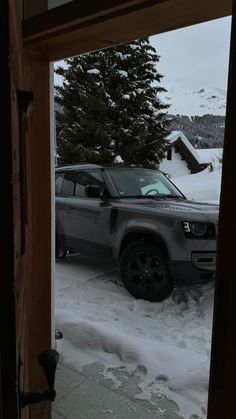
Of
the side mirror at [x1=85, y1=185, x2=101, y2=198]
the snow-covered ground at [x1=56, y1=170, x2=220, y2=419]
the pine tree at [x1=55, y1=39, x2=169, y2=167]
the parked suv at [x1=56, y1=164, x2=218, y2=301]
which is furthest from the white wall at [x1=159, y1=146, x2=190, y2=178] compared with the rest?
the snow-covered ground at [x1=56, y1=170, x2=220, y2=419]

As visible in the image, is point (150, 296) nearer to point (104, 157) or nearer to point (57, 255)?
point (57, 255)

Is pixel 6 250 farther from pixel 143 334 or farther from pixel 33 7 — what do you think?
pixel 143 334

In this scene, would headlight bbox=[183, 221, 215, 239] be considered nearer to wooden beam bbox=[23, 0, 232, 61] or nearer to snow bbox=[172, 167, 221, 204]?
wooden beam bbox=[23, 0, 232, 61]

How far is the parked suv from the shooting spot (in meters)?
4.06

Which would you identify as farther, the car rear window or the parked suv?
the car rear window

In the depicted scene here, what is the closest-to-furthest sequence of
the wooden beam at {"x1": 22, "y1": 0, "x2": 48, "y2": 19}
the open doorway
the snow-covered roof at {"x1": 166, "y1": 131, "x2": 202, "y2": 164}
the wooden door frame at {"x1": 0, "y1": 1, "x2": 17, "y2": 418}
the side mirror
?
the wooden door frame at {"x1": 0, "y1": 1, "x2": 17, "y2": 418}, the wooden beam at {"x1": 22, "y1": 0, "x2": 48, "y2": 19}, the open doorway, the side mirror, the snow-covered roof at {"x1": 166, "y1": 131, "x2": 202, "y2": 164}

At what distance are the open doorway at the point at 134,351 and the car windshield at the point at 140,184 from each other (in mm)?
1347

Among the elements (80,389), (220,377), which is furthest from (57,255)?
(220,377)

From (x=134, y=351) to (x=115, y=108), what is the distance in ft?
40.3

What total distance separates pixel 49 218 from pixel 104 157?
39.2 ft

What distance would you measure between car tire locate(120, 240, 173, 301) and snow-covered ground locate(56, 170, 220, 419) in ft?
0.45

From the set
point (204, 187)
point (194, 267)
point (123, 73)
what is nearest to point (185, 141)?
point (204, 187)

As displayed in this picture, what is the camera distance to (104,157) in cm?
1402

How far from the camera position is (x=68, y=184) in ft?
19.5
